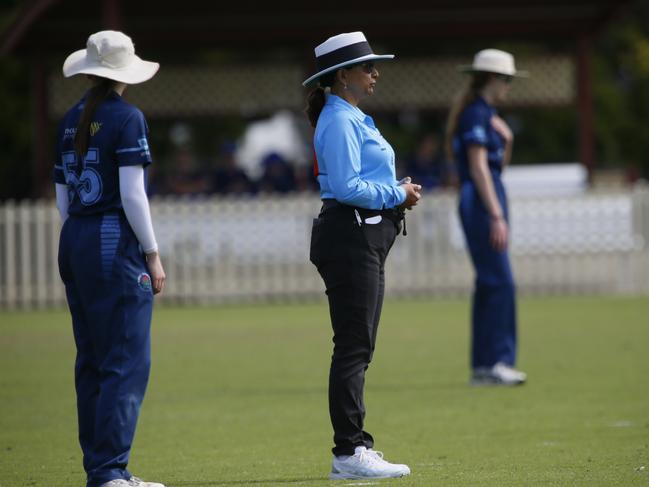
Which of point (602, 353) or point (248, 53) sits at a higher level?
point (248, 53)

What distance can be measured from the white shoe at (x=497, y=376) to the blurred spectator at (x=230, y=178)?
11.8 metres

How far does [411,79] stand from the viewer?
2230cm

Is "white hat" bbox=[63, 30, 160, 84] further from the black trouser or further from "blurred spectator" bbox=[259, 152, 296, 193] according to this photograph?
"blurred spectator" bbox=[259, 152, 296, 193]

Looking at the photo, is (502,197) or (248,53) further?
(248,53)

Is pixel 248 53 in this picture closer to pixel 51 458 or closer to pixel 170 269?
pixel 170 269

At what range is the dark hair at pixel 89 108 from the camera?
5.67 metres

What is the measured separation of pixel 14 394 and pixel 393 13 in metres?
13.2

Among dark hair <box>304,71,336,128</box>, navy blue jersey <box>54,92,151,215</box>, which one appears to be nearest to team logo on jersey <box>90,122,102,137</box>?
navy blue jersey <box>54,92,151,215</box>

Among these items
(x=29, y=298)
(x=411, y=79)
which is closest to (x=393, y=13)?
(x=411, y=79)

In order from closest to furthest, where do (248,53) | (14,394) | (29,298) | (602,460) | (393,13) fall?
(602,460) → (14,394) → (29,298) → (393,13) → (248,53)

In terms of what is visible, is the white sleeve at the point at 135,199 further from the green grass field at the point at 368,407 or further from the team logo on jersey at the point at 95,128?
the green grass field at the point at 368,407

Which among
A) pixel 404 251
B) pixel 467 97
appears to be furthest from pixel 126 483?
pixel 404 251

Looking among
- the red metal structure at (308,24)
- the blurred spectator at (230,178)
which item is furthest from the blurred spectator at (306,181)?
the red metal structure at (308,24)

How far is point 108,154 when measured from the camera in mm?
5645
